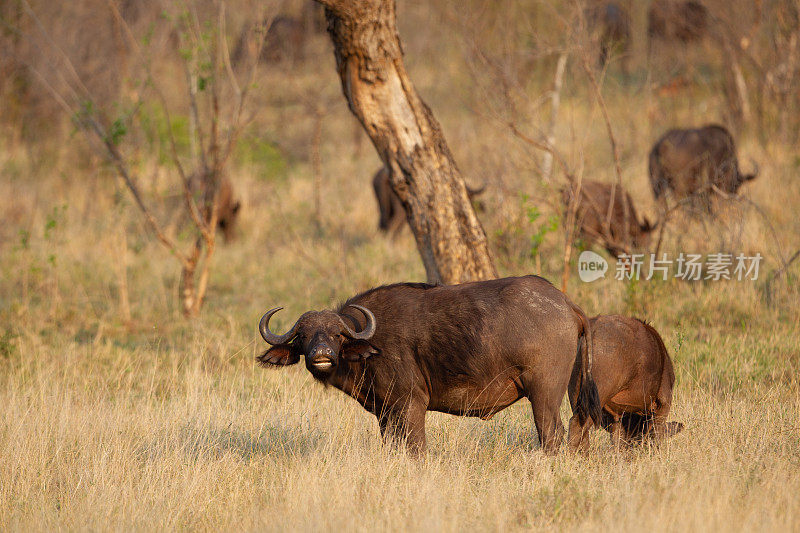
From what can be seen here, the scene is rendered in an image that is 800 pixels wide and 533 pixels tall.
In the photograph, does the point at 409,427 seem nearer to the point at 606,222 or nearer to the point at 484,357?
the point at 484,357

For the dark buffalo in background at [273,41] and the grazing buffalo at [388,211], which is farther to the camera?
the grazing buffalo at [388,211]

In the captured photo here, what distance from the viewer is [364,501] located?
4816mm

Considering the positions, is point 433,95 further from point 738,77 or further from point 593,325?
point 593,325

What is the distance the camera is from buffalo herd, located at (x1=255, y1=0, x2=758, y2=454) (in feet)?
17.1

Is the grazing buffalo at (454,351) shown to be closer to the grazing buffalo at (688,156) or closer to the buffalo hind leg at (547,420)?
the buffalo hind leg at (547,420)

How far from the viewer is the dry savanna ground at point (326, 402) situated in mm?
4691

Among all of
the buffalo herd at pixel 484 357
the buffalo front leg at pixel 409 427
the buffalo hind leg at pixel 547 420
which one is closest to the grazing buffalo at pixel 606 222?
the buffalo herd at pixel 484 357

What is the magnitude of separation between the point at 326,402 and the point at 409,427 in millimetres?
1810

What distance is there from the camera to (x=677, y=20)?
21359 mm

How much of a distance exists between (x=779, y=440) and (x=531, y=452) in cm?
168

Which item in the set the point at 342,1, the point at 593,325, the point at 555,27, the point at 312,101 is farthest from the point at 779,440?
the point at 312,101

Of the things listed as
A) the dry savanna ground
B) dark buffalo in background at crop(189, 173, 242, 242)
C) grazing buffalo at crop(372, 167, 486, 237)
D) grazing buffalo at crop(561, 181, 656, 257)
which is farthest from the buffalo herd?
dark buffalo in background at crop(189, 173, 242, 242)

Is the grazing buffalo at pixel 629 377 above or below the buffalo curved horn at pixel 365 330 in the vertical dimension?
below

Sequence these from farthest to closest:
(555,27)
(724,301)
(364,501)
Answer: (555,27)
(724,301)
(364,501)
